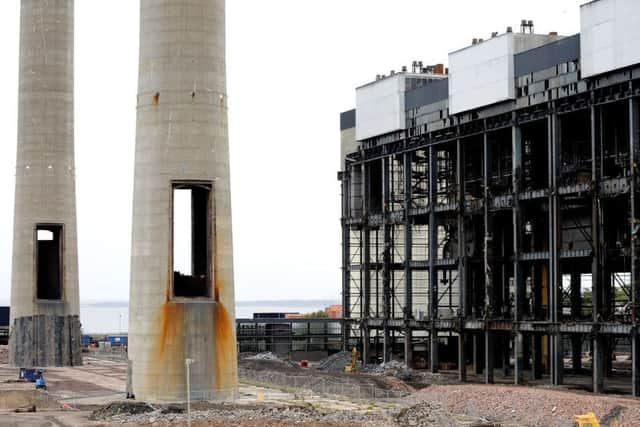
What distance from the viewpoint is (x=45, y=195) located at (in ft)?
322

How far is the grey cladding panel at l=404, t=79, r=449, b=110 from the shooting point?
293 ft

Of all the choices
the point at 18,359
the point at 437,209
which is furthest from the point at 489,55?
the point at 18,359

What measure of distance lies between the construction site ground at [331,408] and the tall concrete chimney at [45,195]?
24961mm

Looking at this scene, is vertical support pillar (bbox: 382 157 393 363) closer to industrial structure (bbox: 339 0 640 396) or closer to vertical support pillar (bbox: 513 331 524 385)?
industrial structure (bbox: 339 0 640 396)

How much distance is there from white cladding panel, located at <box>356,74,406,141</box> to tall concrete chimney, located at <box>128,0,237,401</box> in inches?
1318

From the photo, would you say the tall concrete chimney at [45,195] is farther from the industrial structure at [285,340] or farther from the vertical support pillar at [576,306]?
the vertical support pillar at [576,306]

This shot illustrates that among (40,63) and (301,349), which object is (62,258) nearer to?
(40,63)

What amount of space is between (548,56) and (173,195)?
2778 cm

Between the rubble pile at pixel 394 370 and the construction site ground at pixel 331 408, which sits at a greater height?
the construction site ground at pixel 331 408

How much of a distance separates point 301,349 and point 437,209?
4188 centimetres

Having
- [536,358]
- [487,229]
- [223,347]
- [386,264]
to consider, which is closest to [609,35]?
[487,229]

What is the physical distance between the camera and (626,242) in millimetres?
77375

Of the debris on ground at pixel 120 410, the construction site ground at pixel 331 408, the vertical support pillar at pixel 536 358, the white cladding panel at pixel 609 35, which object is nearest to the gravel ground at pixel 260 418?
the construction site ground at pixel 331 408

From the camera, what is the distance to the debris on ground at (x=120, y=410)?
5758 centimetres
